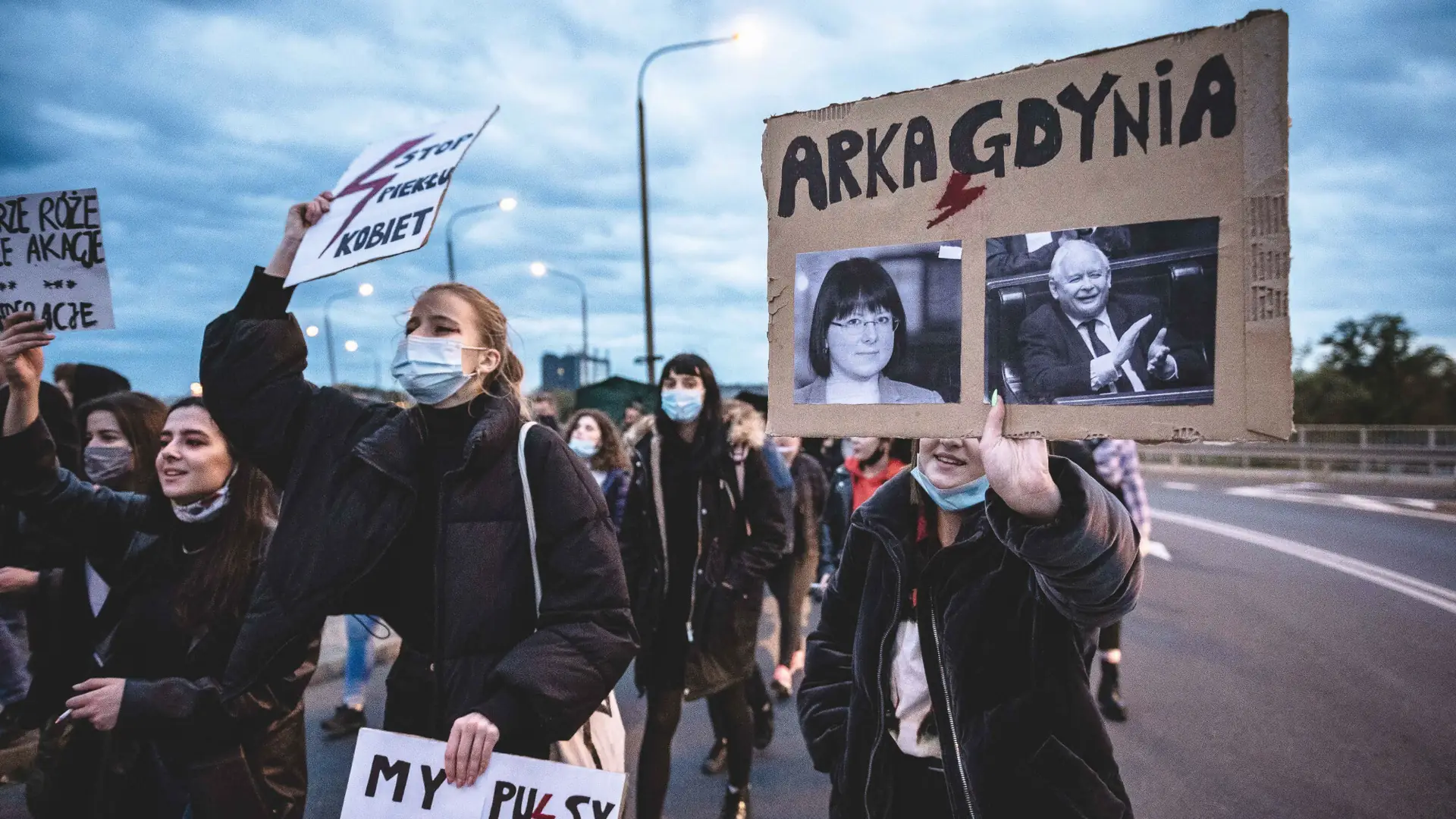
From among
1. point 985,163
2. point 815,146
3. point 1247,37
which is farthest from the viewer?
point 815,146

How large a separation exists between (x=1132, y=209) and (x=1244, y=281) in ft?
0.69

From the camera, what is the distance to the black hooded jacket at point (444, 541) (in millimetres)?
2027

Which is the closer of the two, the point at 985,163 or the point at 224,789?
the point at 985,163

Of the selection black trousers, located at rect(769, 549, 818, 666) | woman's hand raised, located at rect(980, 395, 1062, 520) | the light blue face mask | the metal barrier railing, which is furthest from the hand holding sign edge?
the metal barrier railing

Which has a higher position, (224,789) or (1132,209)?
(1132,209)

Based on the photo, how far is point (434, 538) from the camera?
2184 millimetres

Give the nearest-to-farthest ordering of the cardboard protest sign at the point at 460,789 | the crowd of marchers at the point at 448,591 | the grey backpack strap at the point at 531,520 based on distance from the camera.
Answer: the crowd of marchers at the point at 448,591 < the cardboard protest sign at the point at 460,789 < the grey backpack strap at the point at 531,520

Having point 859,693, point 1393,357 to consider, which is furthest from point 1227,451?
point 859,693

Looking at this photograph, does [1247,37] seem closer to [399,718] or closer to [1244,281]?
[1244,281]

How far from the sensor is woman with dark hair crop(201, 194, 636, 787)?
2.02 metres

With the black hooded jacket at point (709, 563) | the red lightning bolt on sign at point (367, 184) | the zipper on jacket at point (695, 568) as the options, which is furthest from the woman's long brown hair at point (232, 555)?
the zipper on jacket at point (695, 568)

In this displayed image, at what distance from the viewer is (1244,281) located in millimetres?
1317

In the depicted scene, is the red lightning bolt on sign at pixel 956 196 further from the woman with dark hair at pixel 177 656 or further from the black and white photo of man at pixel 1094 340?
the woman with dark hair at pixel 177 656

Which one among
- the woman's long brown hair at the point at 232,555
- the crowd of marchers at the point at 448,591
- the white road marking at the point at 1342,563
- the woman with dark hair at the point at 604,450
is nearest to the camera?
the crowd of marchers at the point at 448,591
